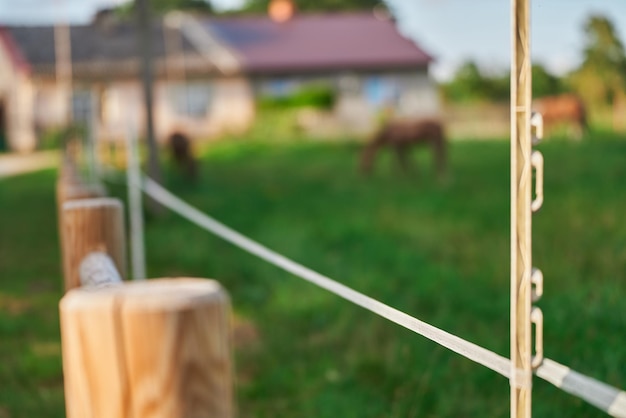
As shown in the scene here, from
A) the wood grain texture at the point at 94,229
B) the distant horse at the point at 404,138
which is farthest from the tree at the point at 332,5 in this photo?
the wood grain texture at the point at 94,229

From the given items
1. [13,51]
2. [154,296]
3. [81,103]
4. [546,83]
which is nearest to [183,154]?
[154,296]

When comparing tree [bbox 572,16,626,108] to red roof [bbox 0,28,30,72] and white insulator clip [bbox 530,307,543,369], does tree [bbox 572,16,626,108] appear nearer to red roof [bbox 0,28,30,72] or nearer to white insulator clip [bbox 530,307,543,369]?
red roof [bbox 0,28,30,72]

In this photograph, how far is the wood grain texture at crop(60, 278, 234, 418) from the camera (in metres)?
1.12

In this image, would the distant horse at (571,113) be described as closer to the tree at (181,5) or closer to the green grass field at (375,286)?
the green grass field at (375,286)

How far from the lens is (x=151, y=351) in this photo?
3.71 ft

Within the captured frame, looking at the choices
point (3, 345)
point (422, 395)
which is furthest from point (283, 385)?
point (3, 345)

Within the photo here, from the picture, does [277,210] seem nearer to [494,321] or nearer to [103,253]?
[494,321]

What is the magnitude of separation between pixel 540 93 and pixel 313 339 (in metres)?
38.8

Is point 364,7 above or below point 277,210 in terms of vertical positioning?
above

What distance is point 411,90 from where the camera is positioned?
33.2 metres

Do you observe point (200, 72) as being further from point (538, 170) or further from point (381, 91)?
point (538, 170)

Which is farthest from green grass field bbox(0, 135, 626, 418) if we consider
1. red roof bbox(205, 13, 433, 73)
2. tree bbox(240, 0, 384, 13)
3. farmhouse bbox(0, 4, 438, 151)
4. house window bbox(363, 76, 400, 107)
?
tree bbox(240, 0, 384, 13)

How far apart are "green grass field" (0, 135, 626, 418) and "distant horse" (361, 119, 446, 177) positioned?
165cm

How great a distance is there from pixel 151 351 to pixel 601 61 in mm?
39095
